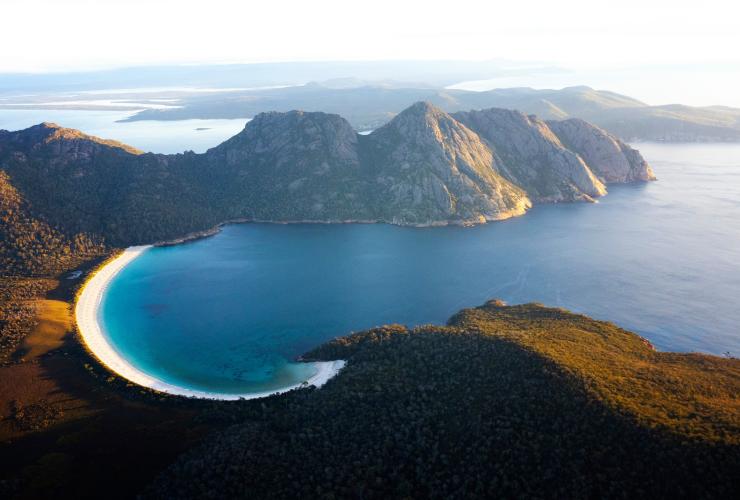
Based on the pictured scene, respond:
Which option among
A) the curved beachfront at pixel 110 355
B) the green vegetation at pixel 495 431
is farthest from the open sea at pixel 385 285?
the green vegetation at pixel 495 431

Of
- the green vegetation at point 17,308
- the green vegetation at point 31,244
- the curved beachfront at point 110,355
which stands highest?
the green vegetation at point 31,244

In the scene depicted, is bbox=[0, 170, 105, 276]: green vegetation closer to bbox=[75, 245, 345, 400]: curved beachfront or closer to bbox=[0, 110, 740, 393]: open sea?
bbox=[75, 245, 345, 400]: curved beachfront

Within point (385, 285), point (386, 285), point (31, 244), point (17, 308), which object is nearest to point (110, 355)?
point (17, 308)

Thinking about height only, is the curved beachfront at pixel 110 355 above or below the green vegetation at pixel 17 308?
below

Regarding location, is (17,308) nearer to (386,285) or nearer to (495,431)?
(386,285)

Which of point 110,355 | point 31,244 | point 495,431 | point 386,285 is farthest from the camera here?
point 31,244

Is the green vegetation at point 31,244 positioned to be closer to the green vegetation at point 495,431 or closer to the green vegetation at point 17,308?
the green vegetation at point 17,308
